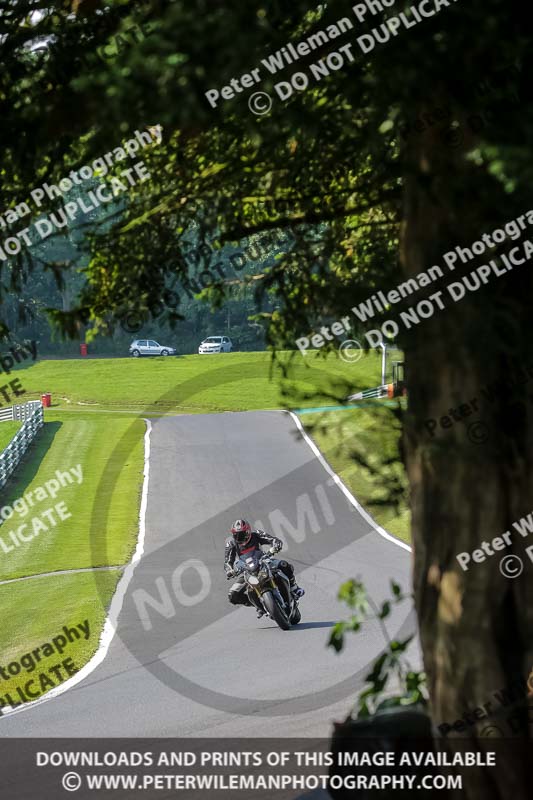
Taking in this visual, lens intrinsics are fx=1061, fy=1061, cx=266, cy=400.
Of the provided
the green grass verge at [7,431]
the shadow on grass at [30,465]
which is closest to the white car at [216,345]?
the shadow on grass at [30,465]

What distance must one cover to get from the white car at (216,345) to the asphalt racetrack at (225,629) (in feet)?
137

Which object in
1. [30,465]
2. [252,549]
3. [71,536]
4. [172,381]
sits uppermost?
[172,381]

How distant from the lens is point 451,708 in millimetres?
5773

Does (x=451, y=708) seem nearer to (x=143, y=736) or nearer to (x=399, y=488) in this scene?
(x=399, y=488)

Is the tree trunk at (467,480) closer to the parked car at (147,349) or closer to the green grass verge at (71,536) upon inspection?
the green grass verge at (71,536)

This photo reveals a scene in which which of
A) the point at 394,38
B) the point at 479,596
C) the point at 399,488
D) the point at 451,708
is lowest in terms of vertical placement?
the point at 451,708

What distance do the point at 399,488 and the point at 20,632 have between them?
589 inches

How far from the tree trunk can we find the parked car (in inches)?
3002

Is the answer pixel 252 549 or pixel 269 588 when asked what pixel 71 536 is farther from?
pixel 252 549

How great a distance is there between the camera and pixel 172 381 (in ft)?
214

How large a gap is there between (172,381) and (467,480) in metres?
60.0

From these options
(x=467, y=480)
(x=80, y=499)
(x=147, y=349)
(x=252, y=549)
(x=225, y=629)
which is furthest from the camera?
(x=147, y=349)

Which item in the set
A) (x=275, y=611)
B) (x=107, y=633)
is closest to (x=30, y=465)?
(x=107, y=633)

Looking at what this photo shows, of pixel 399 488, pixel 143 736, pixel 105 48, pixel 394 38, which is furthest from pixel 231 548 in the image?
pixel 394 38
